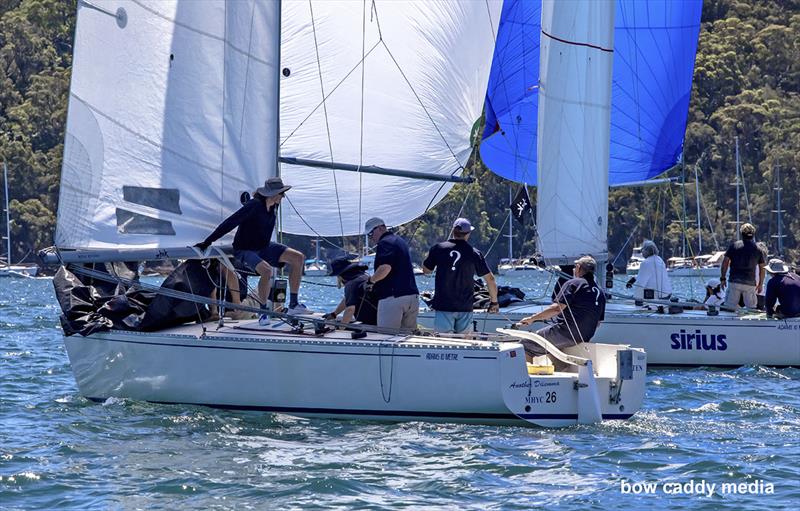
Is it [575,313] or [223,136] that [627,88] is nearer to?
[575,313]

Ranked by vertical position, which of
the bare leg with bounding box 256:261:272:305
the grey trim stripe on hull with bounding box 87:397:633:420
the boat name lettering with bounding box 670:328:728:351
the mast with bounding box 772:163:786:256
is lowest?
the grey trim stripe on hull with bounding box 87:397:633:420

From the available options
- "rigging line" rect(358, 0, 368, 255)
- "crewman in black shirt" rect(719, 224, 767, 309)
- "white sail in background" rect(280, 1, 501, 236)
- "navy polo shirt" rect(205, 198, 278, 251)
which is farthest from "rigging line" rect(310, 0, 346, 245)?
"crewman in black shirt" rect(719, 224, 767, 309)

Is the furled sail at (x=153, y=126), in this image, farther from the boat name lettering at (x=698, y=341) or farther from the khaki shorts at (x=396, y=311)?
the boat name lettering at (x=698, y=341)

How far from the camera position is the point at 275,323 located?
11.4m

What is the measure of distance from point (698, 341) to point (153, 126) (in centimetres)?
698

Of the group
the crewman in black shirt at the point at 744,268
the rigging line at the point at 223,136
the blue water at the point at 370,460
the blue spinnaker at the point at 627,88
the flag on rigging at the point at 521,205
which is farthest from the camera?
the blue spinnaker at the point at 627,88

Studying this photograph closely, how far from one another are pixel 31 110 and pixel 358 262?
229ft

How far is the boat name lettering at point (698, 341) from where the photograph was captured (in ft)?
52.1

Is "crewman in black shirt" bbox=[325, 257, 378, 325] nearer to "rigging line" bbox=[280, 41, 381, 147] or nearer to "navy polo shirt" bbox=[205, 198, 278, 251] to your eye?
"navy polo shirt" bbox=[205, 198, 278, 251]

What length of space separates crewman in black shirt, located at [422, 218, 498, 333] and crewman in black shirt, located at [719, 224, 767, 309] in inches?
207

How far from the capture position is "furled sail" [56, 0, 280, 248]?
11734 mm

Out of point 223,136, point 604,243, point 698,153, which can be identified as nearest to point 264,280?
point 223,136

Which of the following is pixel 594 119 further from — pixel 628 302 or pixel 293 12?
pixel 293 12

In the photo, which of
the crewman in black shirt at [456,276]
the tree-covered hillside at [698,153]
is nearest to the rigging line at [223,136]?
the crewman in black shirt at [456,276]
